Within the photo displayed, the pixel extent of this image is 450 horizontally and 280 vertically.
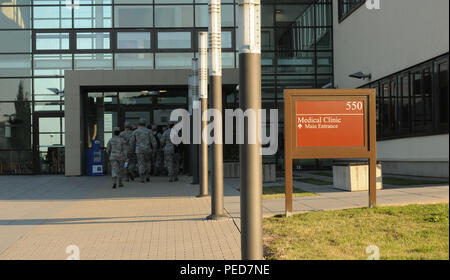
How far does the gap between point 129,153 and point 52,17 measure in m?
9.65

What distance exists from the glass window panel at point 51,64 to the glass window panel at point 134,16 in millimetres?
2864

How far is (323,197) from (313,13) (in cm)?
1568

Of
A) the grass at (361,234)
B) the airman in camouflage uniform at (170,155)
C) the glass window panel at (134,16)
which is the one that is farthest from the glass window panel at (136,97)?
the grass at (361,234)

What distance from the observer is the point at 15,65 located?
24.8 meters

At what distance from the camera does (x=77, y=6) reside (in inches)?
983

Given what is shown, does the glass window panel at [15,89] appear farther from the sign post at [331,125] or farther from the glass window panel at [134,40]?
the sign post at [331,125]

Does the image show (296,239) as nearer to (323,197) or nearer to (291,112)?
(291,112)

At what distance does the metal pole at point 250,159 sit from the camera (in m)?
4.59

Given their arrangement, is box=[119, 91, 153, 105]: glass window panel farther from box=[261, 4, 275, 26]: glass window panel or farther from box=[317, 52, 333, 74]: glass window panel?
box=[317, 52, 333, 74]: glass window panel

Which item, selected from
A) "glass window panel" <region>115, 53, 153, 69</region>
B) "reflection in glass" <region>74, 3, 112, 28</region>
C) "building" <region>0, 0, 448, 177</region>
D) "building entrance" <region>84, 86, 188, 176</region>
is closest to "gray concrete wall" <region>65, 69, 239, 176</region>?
"building" <region>0, 0, 448, 177</region>

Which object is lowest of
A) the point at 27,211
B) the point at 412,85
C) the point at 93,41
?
the point at 27,211

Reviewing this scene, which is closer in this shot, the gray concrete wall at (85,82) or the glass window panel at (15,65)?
the gray concrete wall at (85,82)

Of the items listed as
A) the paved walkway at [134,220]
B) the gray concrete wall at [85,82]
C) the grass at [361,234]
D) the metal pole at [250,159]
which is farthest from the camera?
the gray concrete wall at [85,82]
